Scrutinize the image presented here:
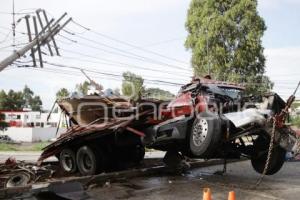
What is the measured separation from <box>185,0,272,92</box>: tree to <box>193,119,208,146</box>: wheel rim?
68.0 ft

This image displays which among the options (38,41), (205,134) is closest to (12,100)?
(38,41)

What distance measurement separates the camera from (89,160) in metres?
11.2

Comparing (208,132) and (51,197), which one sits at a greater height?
(208,132)

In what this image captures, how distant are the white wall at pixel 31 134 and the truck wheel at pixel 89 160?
171 ft

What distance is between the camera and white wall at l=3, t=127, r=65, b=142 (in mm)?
62125

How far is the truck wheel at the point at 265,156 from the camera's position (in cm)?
985

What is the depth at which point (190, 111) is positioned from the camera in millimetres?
9609

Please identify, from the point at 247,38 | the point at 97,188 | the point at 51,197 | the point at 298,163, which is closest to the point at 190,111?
the point at 97,188

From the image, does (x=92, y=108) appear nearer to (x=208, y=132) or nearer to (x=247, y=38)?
(x=208, y=132)

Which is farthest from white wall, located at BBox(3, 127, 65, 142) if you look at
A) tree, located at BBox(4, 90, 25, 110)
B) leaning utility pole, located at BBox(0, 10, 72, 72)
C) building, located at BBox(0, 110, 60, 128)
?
leaning utility pole, located at BBox(0, 10, 72, 72)

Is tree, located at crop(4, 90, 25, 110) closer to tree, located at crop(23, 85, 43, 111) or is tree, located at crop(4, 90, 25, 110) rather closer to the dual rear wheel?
tree, located at crop(23, 85, 43, 111)

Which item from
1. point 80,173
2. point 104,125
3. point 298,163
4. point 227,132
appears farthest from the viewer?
point 298,163

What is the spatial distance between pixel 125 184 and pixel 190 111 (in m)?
2.18

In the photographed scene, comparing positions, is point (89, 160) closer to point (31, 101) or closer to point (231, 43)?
point (231, 43)
